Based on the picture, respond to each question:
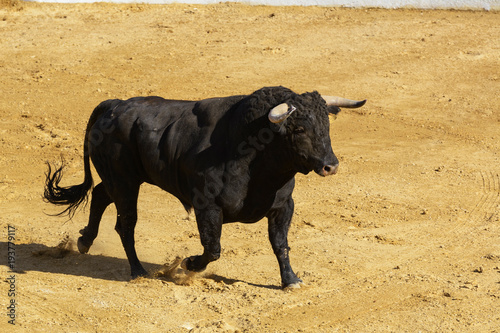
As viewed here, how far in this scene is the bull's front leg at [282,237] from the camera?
7.87 metres

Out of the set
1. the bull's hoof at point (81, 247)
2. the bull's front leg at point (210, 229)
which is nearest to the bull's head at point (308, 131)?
the bull's front leg at point (210, 229)

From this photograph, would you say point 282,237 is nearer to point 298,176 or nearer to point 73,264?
point 73,264

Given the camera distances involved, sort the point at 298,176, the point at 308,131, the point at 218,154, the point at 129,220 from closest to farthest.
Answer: the point at 308,131, the point at 218,154, the point at 129,220, the point at 298,176

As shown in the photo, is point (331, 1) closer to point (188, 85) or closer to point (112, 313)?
point (188, 85)

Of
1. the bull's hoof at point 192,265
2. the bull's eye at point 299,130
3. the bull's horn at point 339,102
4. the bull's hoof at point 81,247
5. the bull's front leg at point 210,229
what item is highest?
the bull's horn at point 339,102

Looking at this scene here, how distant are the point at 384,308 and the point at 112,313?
2.55 m

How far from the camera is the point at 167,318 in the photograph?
7426 millimetres

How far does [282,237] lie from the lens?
795 cm

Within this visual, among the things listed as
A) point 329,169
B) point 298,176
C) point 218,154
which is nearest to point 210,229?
point 218,154

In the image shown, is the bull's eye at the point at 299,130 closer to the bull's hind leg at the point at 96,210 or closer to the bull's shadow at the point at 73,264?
the bull's shadow at the point at 73,264

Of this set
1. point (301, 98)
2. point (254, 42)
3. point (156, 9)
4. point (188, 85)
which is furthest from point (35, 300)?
point (156, 9)

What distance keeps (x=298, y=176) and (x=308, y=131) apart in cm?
464

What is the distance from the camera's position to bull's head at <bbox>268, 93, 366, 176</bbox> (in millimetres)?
6953

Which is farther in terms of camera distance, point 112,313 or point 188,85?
point 188,85
